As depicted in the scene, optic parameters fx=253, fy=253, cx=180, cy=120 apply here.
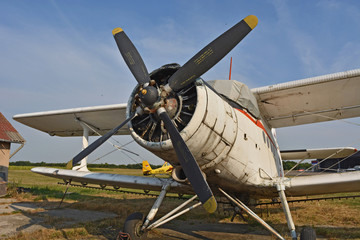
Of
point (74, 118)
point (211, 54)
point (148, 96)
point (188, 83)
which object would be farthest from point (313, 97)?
point (74, 118)

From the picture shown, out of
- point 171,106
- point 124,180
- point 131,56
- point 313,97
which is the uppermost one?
point 313,97

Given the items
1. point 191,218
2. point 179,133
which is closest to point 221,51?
point 179,133

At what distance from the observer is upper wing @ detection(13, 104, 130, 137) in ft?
28.4

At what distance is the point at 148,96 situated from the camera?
12.0 ft

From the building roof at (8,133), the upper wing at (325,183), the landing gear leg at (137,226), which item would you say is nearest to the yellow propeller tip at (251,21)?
the upper wing at (325,183)

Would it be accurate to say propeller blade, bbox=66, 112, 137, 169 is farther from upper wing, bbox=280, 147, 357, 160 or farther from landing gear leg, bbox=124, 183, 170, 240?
upper wing, bbox=280, 147, 357, 160

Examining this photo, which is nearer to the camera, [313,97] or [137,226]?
[137,226]

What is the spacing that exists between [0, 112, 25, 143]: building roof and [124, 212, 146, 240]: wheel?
10753mm

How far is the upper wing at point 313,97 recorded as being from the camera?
6.51m

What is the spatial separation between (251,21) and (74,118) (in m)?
7.64

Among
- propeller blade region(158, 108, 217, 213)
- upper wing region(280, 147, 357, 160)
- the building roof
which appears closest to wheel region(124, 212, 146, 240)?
propeller blade region(158, 108, 217, 213)

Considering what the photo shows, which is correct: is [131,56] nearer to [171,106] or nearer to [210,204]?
[171,106]

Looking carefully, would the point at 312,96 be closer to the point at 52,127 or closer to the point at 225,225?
the point at 225,225

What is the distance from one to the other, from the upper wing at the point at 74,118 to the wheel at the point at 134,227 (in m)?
4.11
